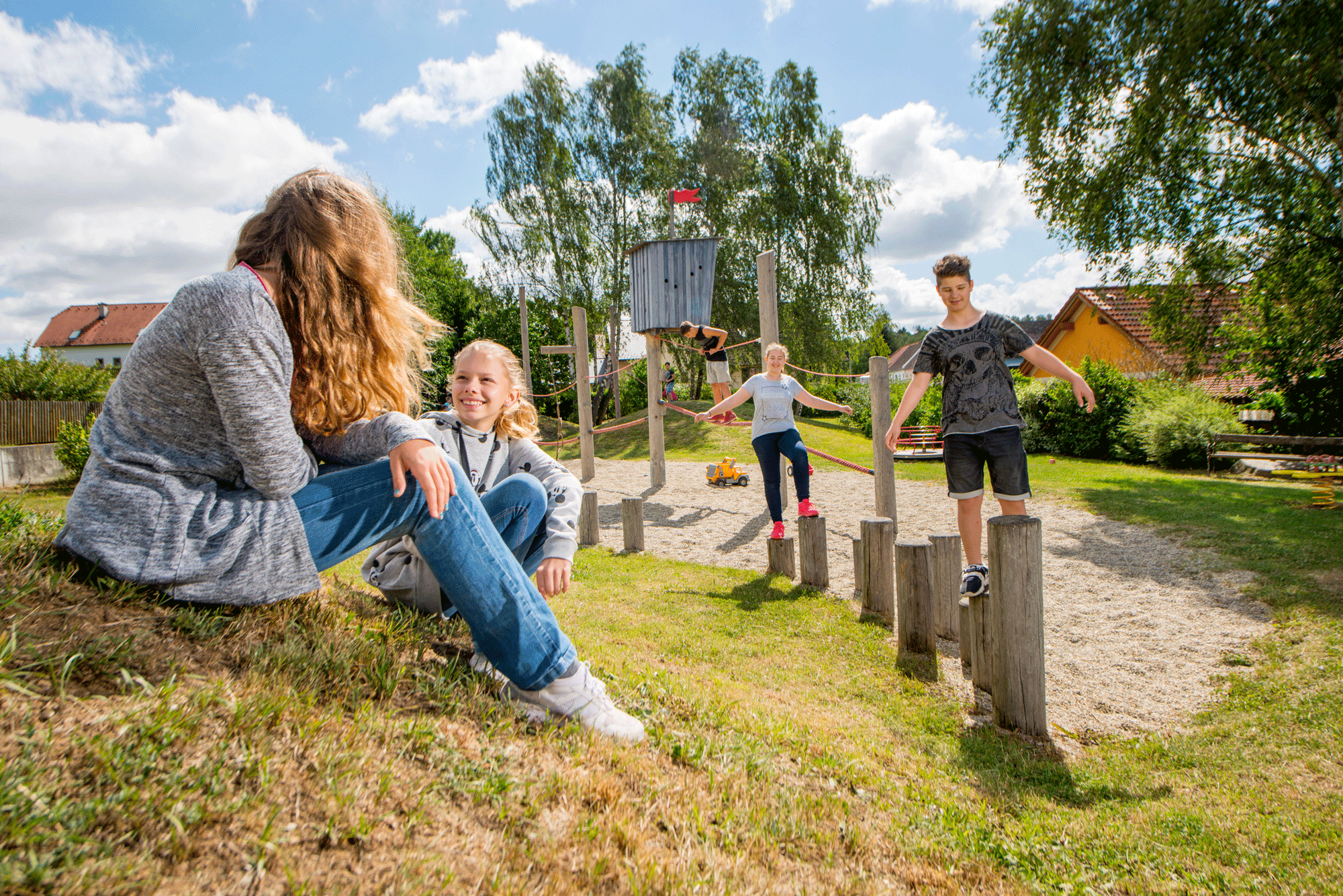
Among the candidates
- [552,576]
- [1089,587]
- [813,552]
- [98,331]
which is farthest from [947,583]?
[98,331]

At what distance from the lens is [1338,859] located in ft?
7.89

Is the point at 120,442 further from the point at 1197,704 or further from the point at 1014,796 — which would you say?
the point at 1197,704

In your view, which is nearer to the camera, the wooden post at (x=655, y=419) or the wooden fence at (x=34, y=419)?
the wooden post at (x=655, y=419)

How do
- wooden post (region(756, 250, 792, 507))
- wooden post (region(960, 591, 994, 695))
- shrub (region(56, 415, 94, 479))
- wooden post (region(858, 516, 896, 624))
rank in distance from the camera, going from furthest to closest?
shrub (region(56, 415, 94, 479)) < wooden post (region(756, 250, 792, 507)) < wooden post (region(858, 516, 896, 624)) < wooden post (region(960, 591, 994, 695))

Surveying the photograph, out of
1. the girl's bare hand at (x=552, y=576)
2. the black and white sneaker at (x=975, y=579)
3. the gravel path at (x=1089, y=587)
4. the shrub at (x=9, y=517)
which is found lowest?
the gravel path at (x=1089, y=587)

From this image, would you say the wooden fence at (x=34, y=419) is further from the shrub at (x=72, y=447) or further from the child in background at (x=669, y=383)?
the child in background at (x=669, y=383)

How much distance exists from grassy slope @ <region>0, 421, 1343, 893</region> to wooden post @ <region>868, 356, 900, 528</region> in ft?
12.0

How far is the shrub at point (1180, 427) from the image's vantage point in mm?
15531

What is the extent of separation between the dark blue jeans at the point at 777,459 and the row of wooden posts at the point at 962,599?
819 millimetres

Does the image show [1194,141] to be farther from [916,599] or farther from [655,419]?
[916,599]

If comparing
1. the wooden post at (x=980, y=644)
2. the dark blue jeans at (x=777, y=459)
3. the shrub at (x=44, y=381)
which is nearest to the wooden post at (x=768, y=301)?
the dark blue jeans at (x=777, y=459)

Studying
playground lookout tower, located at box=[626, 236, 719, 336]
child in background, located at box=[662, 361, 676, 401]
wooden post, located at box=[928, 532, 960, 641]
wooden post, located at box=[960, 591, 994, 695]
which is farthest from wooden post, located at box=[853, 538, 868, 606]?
child in background, located at box=[662, 361, 676, 401]

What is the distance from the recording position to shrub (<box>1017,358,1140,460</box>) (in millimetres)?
17250

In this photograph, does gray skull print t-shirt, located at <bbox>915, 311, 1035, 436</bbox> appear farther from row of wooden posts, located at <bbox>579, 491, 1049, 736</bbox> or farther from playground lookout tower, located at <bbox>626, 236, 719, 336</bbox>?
playground lookout tower, located at <bbox>626, 236, 719, 336</bbox>
